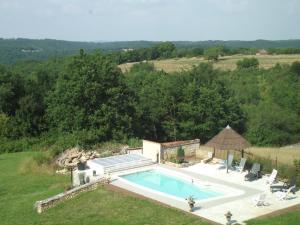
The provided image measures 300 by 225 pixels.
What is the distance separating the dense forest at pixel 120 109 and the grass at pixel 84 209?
868 centimetres

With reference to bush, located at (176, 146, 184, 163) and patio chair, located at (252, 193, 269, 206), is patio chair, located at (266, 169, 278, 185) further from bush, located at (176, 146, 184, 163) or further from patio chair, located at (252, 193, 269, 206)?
bush, located at (176, 146, 184, 163)

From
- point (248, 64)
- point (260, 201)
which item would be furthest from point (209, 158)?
point (248, 64)

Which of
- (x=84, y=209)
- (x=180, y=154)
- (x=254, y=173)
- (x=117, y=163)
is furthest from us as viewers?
(x=180, y=154)

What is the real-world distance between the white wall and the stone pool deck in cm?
279

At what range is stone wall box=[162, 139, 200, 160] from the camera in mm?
24744

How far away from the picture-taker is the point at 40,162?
1024 inches

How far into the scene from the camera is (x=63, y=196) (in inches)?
715

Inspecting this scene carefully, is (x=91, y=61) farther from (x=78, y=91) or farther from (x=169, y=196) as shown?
(x=169, y=196)

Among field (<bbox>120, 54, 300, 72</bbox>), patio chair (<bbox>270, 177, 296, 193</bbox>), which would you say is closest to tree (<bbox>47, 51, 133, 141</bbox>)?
patio chair (<bbox>270, 177, 296, 193</bbox>)

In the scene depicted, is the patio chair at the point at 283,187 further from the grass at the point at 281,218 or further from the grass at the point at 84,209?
the grass at the point at 84,209

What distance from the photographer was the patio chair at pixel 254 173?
790 inches

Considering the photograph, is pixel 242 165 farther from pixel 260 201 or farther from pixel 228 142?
pixel 260 201

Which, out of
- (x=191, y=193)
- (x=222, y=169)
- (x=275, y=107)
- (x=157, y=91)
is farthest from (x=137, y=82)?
(x=191, y=193)

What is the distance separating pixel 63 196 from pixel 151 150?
8.03 m
